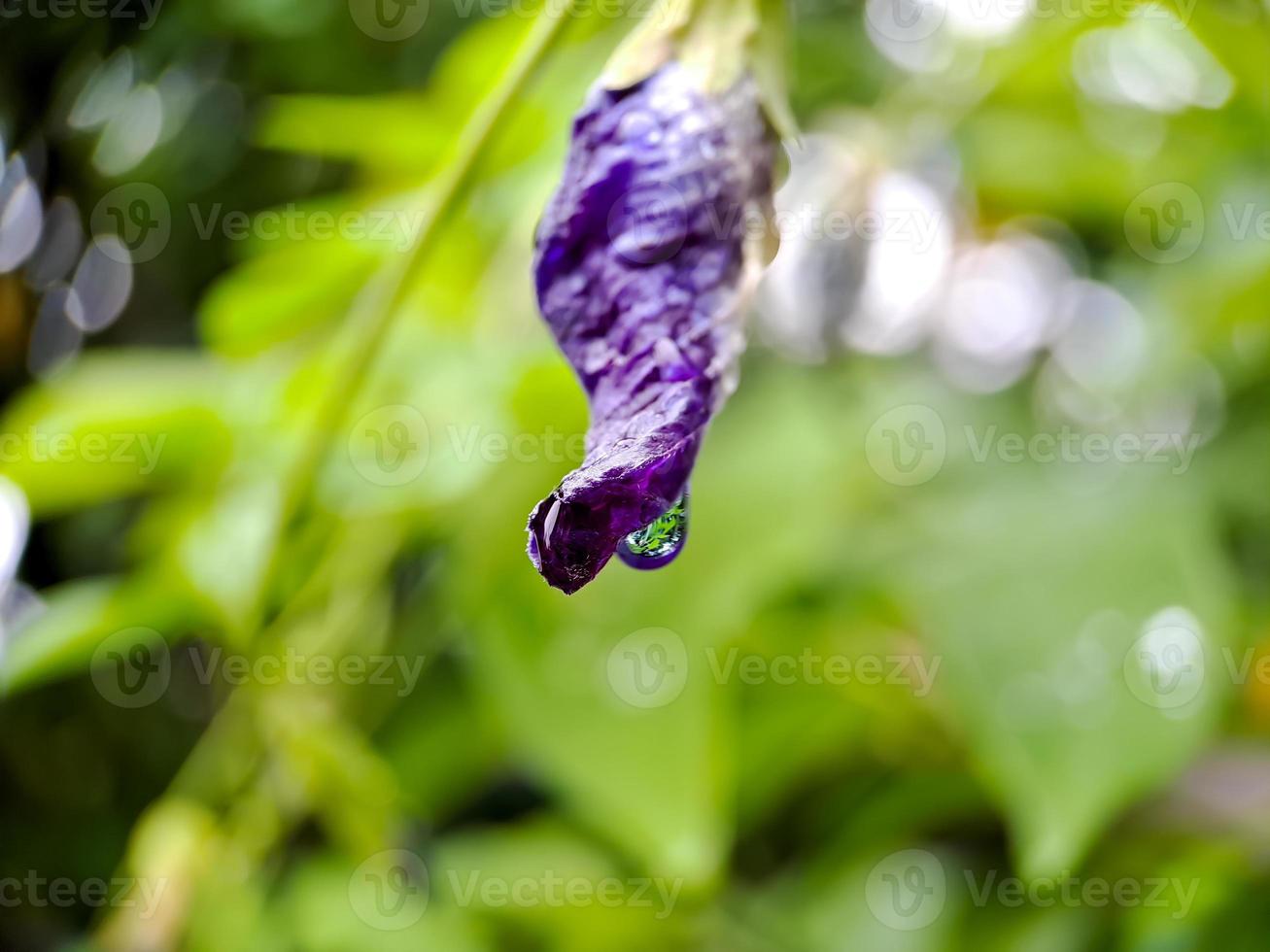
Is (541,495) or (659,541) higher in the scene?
(659,541)

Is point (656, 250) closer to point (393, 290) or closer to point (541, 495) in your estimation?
point (393, 290)

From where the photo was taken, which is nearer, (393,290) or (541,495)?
(393,290)

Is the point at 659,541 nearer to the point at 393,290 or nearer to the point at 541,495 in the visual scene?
the point at 393,290

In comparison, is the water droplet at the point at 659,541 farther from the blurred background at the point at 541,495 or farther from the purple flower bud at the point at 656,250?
the blurred background at the point at 541,495

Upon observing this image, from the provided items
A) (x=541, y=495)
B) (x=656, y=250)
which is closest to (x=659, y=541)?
(x=656, y=250)

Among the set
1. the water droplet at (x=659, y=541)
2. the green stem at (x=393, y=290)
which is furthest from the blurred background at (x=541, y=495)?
the water droplet at (x=659, y=541)

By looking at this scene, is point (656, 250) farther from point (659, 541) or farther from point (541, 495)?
point (541, 495)

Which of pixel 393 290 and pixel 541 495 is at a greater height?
pixel 393 290

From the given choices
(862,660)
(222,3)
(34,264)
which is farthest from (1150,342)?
(34,264)
